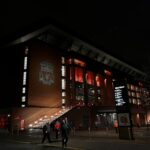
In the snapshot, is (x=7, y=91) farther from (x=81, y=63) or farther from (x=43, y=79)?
(x=81, y=63)

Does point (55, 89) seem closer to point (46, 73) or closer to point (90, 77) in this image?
point (46, 73)

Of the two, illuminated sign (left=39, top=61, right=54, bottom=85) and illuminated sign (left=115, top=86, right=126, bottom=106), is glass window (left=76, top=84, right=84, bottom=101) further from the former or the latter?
illuminated sign (left=115, top=86, right=126, bottom=106)

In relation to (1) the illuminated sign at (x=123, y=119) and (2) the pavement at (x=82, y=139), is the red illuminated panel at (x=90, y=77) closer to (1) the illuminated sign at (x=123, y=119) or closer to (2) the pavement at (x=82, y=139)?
(2) the pavement at (x=82, y=139)

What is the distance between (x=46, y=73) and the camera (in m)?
58.5

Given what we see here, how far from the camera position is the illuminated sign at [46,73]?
56931 millimetres

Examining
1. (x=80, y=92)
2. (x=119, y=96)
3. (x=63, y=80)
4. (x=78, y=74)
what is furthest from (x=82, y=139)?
(x=78, y=74)

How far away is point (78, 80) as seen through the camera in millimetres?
68750

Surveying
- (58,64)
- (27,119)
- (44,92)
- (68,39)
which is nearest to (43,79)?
(44,92)

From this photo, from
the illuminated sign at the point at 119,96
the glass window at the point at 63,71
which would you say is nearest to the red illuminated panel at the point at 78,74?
the glass window at the point at 63,71

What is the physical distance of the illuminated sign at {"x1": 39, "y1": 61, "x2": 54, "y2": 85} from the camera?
56931 mm

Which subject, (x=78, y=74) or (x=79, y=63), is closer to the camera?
(x=78, y=74)

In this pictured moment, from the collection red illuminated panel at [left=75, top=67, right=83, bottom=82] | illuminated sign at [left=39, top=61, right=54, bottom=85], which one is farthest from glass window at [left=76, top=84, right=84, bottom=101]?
illuminated sign at [left=39, top=61, right=54, bottom=85]

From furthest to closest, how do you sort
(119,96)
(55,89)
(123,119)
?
(55,89)
(119,96)
(123,119)

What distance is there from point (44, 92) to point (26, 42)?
1492cm
